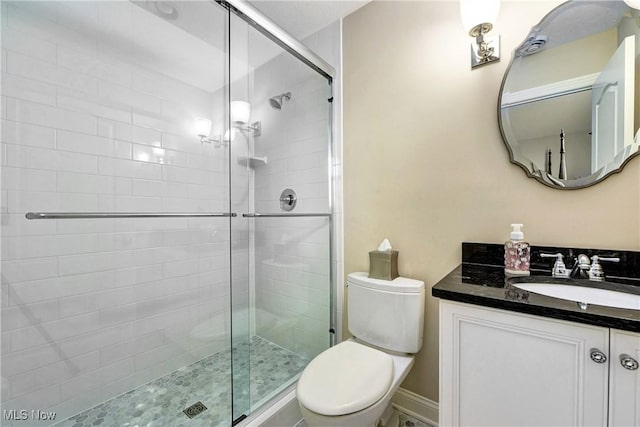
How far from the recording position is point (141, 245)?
1.56 m

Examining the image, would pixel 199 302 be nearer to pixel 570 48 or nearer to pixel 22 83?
pixel 22 83

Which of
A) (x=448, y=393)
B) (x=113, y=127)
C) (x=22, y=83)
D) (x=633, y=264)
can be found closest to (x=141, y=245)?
(x=113, y=127)

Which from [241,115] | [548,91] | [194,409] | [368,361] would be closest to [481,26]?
[548,91]

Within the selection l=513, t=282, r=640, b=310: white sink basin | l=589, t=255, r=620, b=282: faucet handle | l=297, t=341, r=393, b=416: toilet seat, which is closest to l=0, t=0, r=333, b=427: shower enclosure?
l=297, t=341, r=393, b=416: toilet seat

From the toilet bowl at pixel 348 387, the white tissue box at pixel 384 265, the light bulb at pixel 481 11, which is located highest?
the light bulb at pixel 481 11

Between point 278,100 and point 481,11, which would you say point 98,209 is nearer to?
point 278,100

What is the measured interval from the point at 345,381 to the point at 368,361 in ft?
0.51

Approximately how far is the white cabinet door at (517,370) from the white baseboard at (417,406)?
0.61 meters

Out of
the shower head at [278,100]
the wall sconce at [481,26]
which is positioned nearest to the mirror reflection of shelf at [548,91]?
the wall sconce at [481,26]

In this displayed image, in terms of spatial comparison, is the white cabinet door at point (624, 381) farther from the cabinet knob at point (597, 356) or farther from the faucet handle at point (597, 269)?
the faucet handle at point (597, 269)

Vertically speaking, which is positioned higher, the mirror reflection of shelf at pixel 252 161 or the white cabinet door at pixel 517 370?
the mirror reflection of shelf at pixel 252 161

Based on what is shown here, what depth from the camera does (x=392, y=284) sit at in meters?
1.31

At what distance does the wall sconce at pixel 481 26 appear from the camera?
111 cm

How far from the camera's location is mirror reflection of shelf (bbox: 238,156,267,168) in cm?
149
